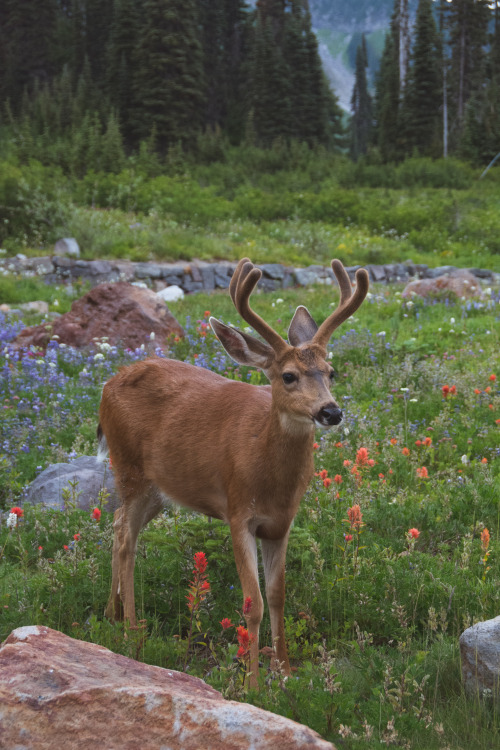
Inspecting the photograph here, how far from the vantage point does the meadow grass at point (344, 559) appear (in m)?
2.80

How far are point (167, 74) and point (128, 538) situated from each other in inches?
1200

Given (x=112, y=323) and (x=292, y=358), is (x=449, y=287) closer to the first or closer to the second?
(x=112, y=323)

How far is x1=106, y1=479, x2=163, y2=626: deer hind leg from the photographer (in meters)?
3.99

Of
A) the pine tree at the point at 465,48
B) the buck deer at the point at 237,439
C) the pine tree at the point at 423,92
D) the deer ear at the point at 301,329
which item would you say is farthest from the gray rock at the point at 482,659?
the pine tree at the point at 465,48

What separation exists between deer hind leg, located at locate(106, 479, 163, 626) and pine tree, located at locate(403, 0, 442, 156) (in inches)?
1519

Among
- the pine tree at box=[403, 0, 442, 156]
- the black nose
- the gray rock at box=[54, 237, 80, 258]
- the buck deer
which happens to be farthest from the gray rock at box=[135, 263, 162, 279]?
the pine tree at box=[403, 0, 442, 156]

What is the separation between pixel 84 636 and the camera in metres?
3.52

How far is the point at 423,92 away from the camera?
40.3m

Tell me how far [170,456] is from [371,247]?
643 inches

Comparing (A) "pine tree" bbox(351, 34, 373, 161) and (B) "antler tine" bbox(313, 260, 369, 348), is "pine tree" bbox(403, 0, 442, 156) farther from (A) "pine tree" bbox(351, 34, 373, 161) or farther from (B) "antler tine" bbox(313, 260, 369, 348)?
(B) "antler tine" bbox(313, 260, 369, 348)

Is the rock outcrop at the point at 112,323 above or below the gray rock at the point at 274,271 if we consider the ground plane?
above

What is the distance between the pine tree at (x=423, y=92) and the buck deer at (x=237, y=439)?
38.3 metres

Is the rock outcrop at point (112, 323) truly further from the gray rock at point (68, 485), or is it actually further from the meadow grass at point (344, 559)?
the gray rock at point (68, 485)

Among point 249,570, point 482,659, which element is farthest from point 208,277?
point 482,659
